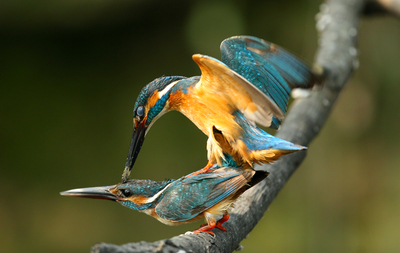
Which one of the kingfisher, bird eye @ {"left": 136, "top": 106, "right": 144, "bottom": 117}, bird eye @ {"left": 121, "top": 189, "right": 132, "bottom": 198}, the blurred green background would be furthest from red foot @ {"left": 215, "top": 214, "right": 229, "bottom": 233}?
the blurred green background

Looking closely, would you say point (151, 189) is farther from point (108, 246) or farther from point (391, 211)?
point (391, 211)

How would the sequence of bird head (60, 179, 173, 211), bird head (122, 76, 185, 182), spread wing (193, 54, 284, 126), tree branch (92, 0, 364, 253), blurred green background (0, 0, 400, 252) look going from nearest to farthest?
tree branch (92, 0, 364, 253) < spread wing (193, 54, 284, 126) < bird head (60, 179, 173, 211) < bird head (122, 76, 185, 182) < blurred green background (0, 0, 400, 252)

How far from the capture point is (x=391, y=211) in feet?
9.37

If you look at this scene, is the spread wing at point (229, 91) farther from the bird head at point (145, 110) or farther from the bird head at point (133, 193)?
the bird head at point (133, 193)

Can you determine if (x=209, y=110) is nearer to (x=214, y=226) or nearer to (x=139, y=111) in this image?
(x=139, y=111)

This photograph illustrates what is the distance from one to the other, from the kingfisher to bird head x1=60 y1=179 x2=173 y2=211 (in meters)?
0.06

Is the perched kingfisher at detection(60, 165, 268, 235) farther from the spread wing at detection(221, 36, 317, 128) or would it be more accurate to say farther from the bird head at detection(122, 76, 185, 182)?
the spread wing at detection(221, 36, 317, 128)

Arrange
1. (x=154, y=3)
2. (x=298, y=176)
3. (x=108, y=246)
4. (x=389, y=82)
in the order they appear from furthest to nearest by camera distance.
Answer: (x=298, y=176) < (x=154, y=3) < (x=389, y=82) < (x=108, y=246)

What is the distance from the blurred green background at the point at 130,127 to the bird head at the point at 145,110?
1.90m

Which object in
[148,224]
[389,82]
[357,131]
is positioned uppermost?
[389,82]

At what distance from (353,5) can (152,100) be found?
144 centimetres

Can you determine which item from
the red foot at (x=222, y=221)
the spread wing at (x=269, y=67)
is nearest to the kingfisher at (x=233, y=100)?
the spread wing at (x=269, y=67)

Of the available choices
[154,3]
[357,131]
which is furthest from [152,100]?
[357,131]

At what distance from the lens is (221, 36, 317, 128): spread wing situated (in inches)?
46.6
